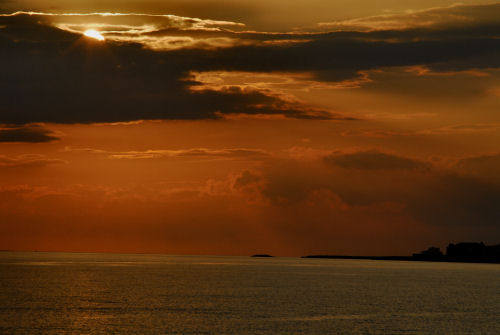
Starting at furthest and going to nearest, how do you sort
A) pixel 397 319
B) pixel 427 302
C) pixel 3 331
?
pixel 427 302 < pixel 397 319 < pixel 3 331

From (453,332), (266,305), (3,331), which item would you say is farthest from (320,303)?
(3,331)

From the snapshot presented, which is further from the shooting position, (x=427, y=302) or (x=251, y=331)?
(x=427, y=302)

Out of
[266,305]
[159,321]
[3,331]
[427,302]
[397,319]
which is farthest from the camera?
[427,302]

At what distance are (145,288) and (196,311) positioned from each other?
63.7 metres

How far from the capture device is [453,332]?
9850 centimetres

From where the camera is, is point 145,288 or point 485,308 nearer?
point 485,308

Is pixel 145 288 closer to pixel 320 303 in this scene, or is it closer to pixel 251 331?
pixel 320 303

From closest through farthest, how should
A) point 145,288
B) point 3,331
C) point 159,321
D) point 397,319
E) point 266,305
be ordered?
point 3,331 < point 159,321 < point 397,319 < point 266,305 < point 145,288

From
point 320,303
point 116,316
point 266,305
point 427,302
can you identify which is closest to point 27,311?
point 116,316

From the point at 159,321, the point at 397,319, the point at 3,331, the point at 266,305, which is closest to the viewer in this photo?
the point at 3,331

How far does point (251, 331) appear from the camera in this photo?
309 feet

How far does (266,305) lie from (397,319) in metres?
27.6

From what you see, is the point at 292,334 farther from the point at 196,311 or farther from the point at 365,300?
the point at 365,300

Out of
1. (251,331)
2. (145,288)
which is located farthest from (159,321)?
(145,288)
